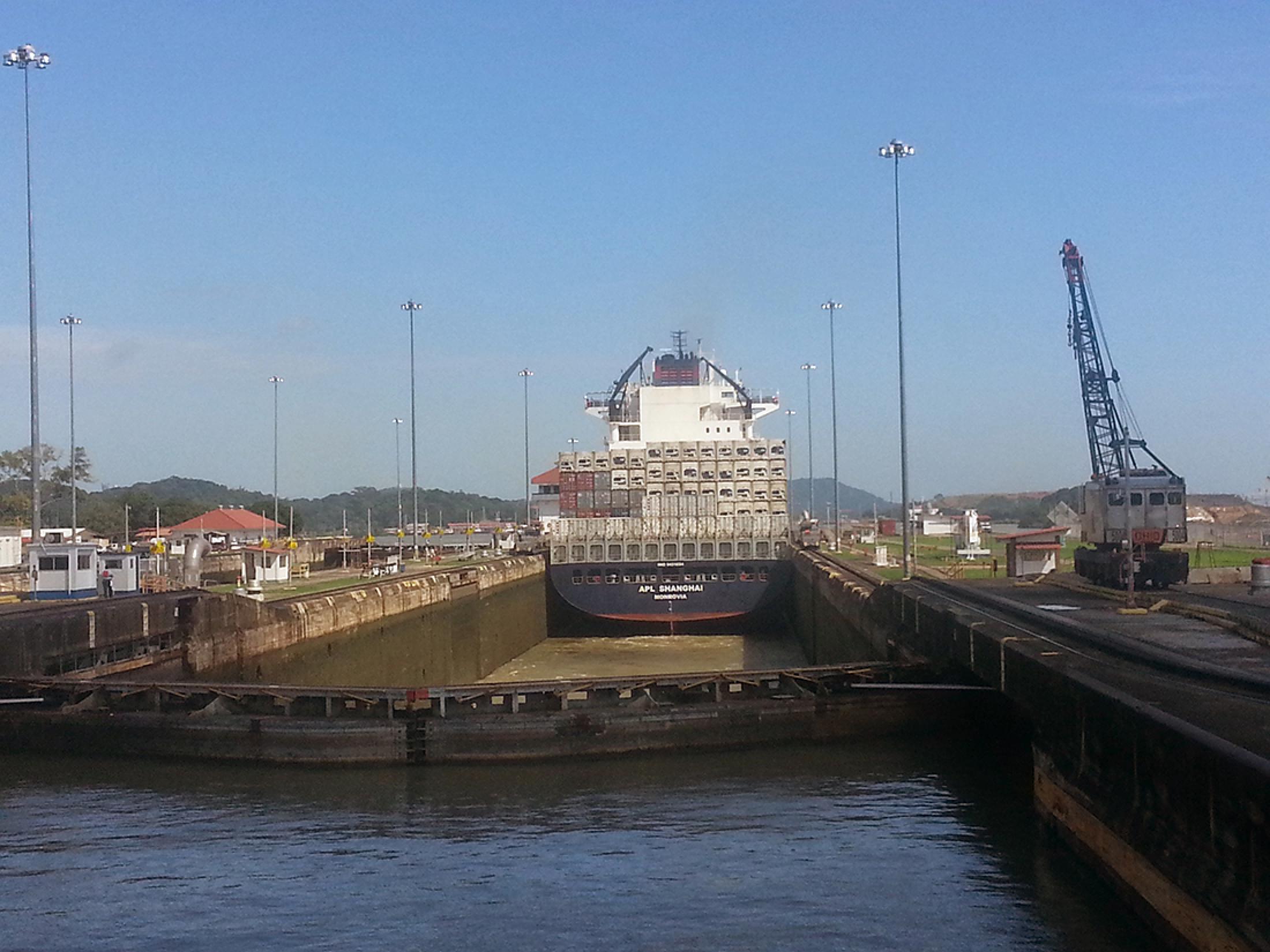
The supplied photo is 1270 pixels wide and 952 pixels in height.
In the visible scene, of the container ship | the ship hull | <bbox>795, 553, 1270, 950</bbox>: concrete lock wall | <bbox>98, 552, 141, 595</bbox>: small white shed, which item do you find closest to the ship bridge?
the container ship

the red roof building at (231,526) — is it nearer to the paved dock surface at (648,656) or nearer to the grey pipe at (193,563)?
the grey pipe at (193,563)

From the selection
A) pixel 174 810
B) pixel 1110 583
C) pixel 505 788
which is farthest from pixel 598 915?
pixel 1110 583

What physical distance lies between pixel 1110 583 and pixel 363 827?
89.0ft

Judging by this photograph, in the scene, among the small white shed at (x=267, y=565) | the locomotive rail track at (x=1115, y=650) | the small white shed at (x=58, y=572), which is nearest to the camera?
the locomotive rail track at (x=1115, y=650)

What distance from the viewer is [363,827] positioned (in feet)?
55.8

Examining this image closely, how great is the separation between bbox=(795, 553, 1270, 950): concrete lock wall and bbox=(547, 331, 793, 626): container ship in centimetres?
3593

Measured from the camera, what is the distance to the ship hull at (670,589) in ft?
182

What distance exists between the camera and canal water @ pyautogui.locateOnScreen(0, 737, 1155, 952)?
40.7 feet

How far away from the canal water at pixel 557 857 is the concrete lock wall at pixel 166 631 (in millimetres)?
6427

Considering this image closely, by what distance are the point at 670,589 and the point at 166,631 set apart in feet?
86.4

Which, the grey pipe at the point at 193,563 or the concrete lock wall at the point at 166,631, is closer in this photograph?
the concrete lock wall at the point at 166,631

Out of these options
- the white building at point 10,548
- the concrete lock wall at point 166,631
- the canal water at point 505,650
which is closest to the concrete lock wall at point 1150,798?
the canal water at point 505,650

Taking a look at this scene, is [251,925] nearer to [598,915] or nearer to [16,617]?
[598,915]

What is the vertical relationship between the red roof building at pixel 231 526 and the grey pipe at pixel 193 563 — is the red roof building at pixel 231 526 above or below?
above
